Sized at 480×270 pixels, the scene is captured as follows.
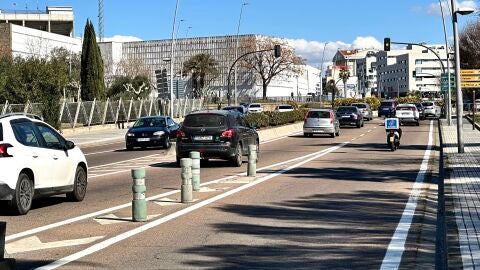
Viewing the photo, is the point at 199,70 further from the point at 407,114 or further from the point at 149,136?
the point at 149,136

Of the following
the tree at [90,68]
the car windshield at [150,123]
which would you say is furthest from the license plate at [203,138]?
the tree at [90,68]

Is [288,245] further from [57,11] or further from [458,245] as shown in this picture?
[57,11]

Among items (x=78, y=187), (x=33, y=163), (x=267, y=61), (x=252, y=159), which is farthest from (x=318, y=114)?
(x=267, y=61)

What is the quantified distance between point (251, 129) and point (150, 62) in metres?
138

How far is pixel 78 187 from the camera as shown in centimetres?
1295

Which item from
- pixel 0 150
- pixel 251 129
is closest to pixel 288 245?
pixel 0 150

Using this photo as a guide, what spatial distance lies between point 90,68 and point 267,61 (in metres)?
63.3

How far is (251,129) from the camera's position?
894 inches

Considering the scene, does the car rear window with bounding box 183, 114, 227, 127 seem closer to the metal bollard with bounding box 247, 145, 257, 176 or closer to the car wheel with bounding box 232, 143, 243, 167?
the car wheel with bounding box 232, 143, 243, 167

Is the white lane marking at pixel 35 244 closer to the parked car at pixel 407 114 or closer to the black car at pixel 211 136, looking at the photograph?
the black car at pixel 211 136

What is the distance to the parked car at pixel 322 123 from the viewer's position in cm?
3872

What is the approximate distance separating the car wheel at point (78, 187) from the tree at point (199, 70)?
96.9 metres

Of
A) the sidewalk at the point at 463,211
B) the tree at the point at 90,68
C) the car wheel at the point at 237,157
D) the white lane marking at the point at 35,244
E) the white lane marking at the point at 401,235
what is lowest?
the white lane marking at the point at 401,235

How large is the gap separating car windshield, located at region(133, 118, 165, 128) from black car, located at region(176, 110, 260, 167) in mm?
10560
